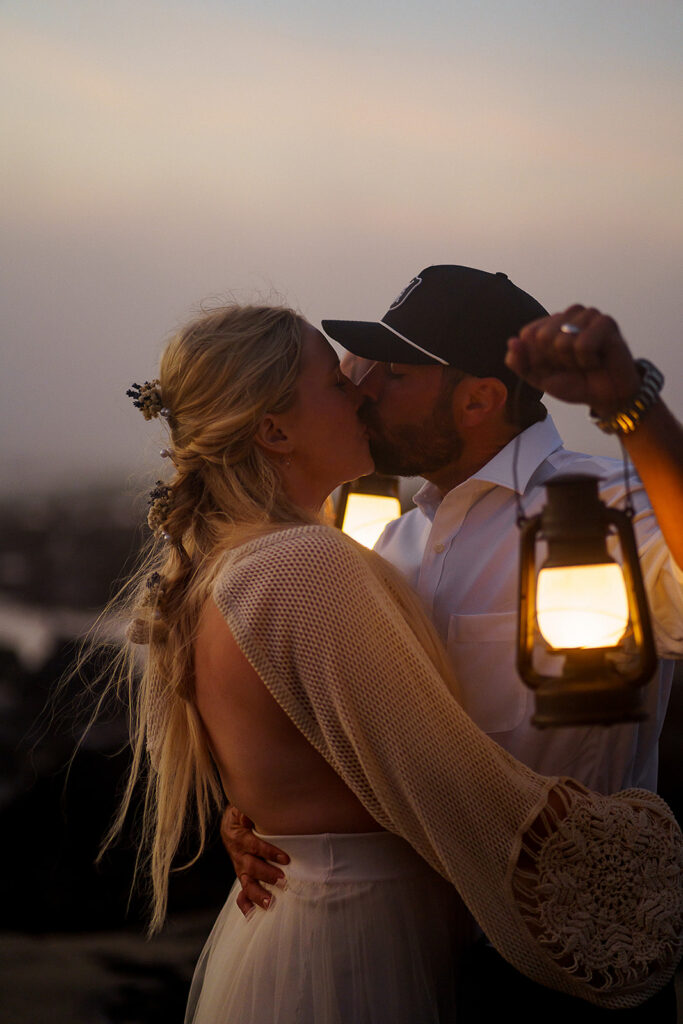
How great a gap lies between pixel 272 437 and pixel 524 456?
58cm

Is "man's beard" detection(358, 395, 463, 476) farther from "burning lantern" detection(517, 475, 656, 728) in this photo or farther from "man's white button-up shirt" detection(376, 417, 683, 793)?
"burning lantern" detection(517, 475, 656, 728)

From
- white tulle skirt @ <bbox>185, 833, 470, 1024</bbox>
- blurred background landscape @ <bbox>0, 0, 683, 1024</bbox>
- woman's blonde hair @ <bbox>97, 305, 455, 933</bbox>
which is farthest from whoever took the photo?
blurred background landscape @ <bbox>0, 0, 683, 1024</bbox>

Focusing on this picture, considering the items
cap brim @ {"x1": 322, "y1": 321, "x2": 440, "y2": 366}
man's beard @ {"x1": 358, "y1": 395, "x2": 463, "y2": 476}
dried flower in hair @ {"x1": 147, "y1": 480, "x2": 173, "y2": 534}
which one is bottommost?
dried flower in hair @ {"x1": 147, "y1": 480, "x2": 173, "y2": 534}

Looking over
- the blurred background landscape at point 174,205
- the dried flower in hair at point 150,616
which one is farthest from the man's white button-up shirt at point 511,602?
the blurred background landscape at point 174,205

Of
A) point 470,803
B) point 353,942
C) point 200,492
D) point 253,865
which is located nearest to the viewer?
point 470,803

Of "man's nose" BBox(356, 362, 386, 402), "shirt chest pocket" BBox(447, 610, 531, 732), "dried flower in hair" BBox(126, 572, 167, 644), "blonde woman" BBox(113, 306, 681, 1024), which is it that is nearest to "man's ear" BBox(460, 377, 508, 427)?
"man's nose" BBox(356, 362, 386, 402)

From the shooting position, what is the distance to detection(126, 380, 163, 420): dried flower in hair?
208cm

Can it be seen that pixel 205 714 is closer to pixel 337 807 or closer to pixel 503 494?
pixel 337 807

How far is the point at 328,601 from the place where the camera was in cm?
153

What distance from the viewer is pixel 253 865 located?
179cm

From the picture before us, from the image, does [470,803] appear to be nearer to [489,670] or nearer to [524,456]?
[489,670]

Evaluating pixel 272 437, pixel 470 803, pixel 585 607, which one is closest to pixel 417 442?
pixel 272 437

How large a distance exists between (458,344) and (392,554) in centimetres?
59

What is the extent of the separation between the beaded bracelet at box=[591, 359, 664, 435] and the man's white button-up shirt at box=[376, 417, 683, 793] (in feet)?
1.61
